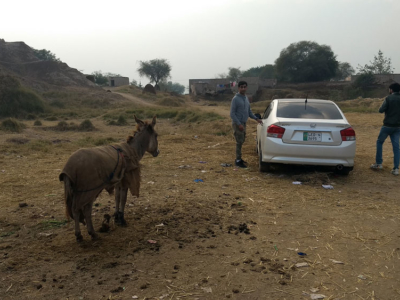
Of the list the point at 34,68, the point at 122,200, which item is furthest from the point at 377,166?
the point at 34,68

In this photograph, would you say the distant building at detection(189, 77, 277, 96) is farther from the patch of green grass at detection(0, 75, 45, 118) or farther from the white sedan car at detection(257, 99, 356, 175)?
the white sedan car at detection(257, 99, 356, 175)

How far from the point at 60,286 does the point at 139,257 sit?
35.3 inches

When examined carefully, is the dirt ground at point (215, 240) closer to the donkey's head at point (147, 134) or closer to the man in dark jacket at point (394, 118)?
the man in dark jacket at point (394, 118)

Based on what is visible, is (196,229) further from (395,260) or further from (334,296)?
(395,260)

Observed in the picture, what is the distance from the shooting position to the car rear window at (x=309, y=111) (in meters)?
7.43

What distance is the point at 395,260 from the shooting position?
383cm

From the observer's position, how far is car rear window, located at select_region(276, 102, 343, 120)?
7434mm

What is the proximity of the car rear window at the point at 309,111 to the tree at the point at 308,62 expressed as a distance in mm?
48244

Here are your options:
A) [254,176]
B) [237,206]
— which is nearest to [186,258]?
[237,206]

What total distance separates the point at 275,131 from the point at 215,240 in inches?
137

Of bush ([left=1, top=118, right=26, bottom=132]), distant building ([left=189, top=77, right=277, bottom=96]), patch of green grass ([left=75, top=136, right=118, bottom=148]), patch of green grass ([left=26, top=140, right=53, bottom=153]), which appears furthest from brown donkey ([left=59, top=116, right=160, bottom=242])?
distant building ([left=189, top=77, right=277, bottom=96])

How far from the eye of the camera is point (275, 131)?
7125mm

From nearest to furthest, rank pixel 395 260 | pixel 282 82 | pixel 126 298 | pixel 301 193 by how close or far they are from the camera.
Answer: pixel 126 298
pixel 395 260
pixel 301 193
pixel 282 82

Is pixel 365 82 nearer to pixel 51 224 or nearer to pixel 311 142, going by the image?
pixel 311 142
